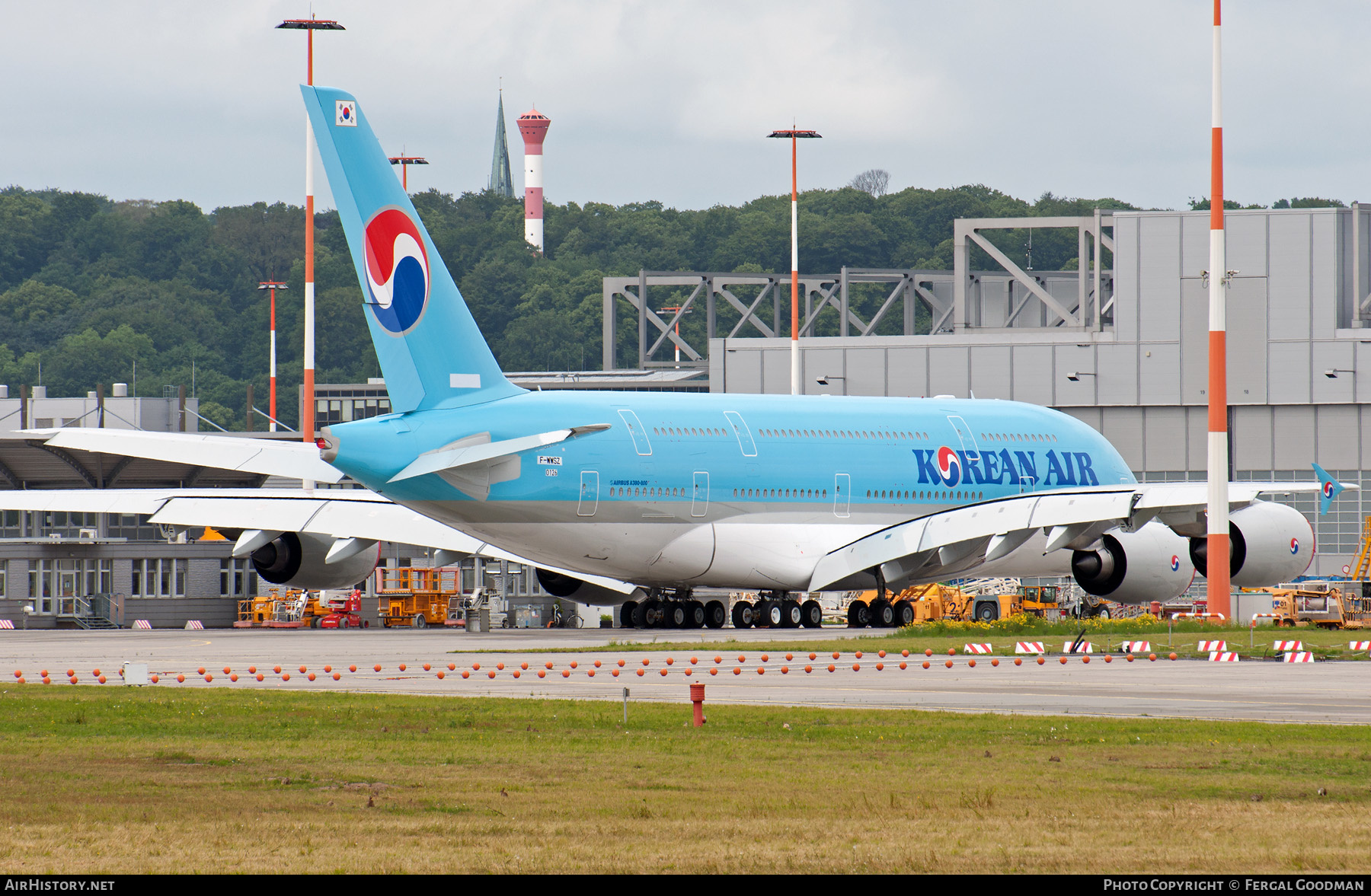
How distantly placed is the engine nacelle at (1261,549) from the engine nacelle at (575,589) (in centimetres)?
1222

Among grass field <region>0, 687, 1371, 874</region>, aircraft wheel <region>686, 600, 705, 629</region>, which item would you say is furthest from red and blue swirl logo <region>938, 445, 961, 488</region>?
grass field <region>0, 687, 1371, 874</region>

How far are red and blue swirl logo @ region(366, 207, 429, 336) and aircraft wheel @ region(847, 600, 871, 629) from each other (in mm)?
13241

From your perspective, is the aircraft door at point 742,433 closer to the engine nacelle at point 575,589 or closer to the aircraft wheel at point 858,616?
the engine nacelle at point 575,589

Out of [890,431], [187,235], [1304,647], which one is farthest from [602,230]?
[1304,647]

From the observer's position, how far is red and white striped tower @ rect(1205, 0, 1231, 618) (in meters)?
35.3

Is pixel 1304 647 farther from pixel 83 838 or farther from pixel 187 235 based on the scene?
pixel 187 235

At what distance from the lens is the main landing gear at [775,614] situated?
1644 inches

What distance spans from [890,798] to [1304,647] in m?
17.7

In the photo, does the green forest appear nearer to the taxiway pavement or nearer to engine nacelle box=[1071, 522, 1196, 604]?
engine nacelle box=[1071, 522, 1196, 604]

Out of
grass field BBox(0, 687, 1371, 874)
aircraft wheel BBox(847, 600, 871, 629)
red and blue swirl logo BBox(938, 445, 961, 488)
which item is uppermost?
red and blue swirl logo BBox(938, 445, 961, 488)

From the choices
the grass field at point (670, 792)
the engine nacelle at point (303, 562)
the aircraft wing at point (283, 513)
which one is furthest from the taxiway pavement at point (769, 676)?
the engine nacelle at point (303, 562)

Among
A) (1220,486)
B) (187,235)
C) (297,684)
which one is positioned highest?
(187,235)

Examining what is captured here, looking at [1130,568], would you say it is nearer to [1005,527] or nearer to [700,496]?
[1005,527]

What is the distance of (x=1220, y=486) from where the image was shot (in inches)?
1395
